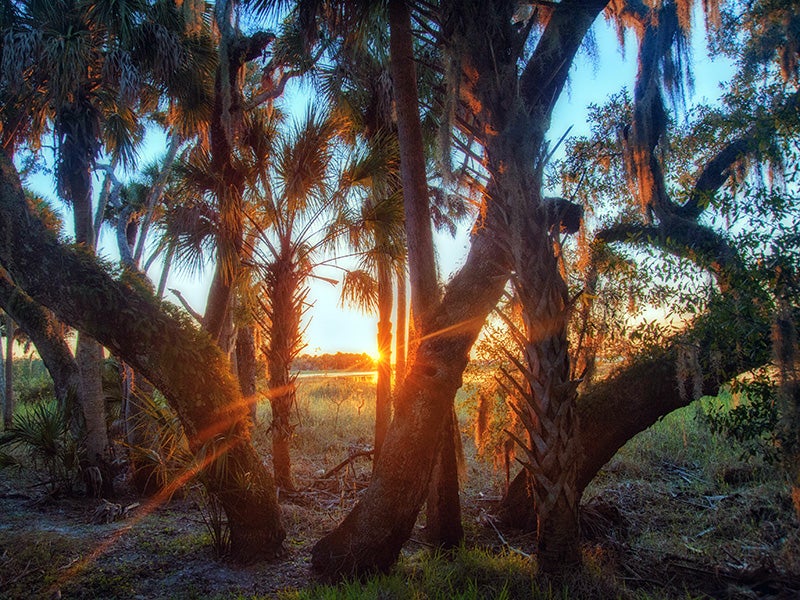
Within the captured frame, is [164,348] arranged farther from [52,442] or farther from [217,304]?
[52,442]

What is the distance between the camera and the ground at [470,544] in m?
4.42

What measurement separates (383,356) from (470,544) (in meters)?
3.50

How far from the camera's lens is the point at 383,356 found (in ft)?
28.9

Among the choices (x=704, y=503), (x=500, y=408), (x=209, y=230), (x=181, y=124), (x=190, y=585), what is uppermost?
(x=181, y=124)

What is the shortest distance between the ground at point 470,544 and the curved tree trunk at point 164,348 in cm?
62

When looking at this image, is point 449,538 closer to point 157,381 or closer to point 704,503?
point 157,381

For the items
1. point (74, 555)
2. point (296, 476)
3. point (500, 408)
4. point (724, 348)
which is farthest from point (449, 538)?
point (296, 476)

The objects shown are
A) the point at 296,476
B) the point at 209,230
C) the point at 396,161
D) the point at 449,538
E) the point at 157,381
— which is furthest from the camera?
the point at 296,476

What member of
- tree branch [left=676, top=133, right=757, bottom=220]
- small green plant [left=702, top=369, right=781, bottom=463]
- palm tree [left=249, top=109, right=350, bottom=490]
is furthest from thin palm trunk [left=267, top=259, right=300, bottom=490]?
small green plant [left=702, top=369, right=781, bottom=463]

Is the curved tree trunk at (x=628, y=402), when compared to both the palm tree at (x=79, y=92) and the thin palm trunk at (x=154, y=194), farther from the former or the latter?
the thin palm trunk at (x=154, y=194)

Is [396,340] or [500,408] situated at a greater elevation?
[396,340]

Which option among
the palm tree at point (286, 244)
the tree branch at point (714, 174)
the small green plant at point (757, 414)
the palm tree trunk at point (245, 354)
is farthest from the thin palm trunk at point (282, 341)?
the small green plant at point (757, 414)

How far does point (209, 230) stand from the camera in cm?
721

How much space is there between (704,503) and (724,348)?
439cm
